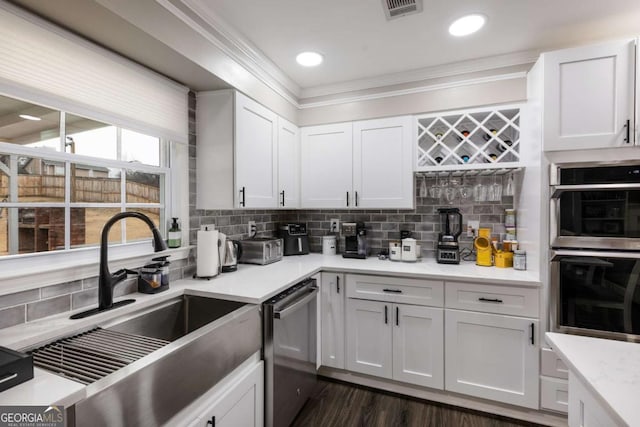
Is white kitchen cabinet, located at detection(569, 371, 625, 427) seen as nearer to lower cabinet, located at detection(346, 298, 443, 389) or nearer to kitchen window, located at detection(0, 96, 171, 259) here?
lower cabinet, located at detection(346, 298, 443, 389)

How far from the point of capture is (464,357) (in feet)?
6.64

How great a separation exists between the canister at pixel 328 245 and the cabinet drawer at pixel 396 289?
608mm

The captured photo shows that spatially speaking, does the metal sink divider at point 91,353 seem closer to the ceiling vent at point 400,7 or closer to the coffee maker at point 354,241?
the coffee maker at point 354,241

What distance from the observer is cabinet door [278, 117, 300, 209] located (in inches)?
99.4

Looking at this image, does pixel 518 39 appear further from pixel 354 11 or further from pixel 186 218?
pixel 186 218

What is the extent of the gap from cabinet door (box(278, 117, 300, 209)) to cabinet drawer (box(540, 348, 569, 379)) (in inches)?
81.8

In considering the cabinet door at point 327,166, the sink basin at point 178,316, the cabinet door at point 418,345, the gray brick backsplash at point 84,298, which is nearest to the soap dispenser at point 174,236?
the sink basin at point 178,316

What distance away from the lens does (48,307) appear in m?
1.30

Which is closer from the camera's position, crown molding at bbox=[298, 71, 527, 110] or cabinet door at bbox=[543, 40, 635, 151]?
cabinet door at bbox=[543, 40, 635, 151]

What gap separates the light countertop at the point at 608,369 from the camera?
0.69 metres

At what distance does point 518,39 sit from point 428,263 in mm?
1678

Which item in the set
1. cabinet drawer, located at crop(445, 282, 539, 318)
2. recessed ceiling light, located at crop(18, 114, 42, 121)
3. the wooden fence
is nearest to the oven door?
cabinet drawer, located at crop(445, 282, 539, 318)

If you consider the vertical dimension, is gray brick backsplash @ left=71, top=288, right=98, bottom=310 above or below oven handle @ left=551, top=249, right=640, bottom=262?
below

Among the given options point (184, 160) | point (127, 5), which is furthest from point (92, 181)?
point (127, 5)
